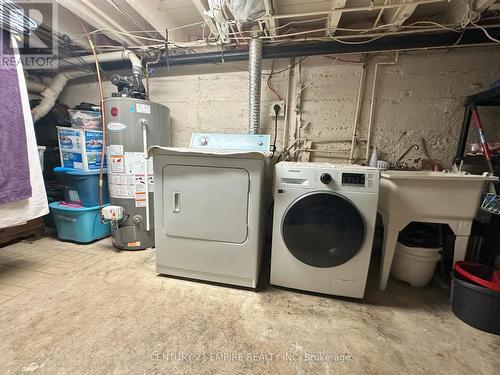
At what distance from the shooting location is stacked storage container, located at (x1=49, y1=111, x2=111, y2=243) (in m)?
1.99

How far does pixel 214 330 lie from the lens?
1.15 m

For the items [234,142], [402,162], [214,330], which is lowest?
[214,330]

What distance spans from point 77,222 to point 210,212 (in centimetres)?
151

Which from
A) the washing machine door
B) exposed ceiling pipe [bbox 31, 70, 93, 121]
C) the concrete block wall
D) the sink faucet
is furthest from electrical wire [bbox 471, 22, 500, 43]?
exposed ceiling pipe [bbox 31, 70, 93, 121]

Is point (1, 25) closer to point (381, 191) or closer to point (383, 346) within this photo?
point (381, 191)

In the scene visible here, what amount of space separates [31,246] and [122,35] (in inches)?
89.1

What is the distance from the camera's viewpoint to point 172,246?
158cm

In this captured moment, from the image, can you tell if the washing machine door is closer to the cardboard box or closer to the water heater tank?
the water heater tank

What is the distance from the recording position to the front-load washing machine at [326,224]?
1.32 meters

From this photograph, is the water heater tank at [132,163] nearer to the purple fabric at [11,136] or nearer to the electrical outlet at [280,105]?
the purple fabric at [11,136]

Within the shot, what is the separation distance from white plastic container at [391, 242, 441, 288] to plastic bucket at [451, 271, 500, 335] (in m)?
0.22

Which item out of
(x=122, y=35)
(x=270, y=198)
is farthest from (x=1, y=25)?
(x=270, y=198)

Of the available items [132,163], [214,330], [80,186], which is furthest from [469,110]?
[80,186]

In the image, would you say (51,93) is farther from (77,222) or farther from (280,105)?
(280,105)
